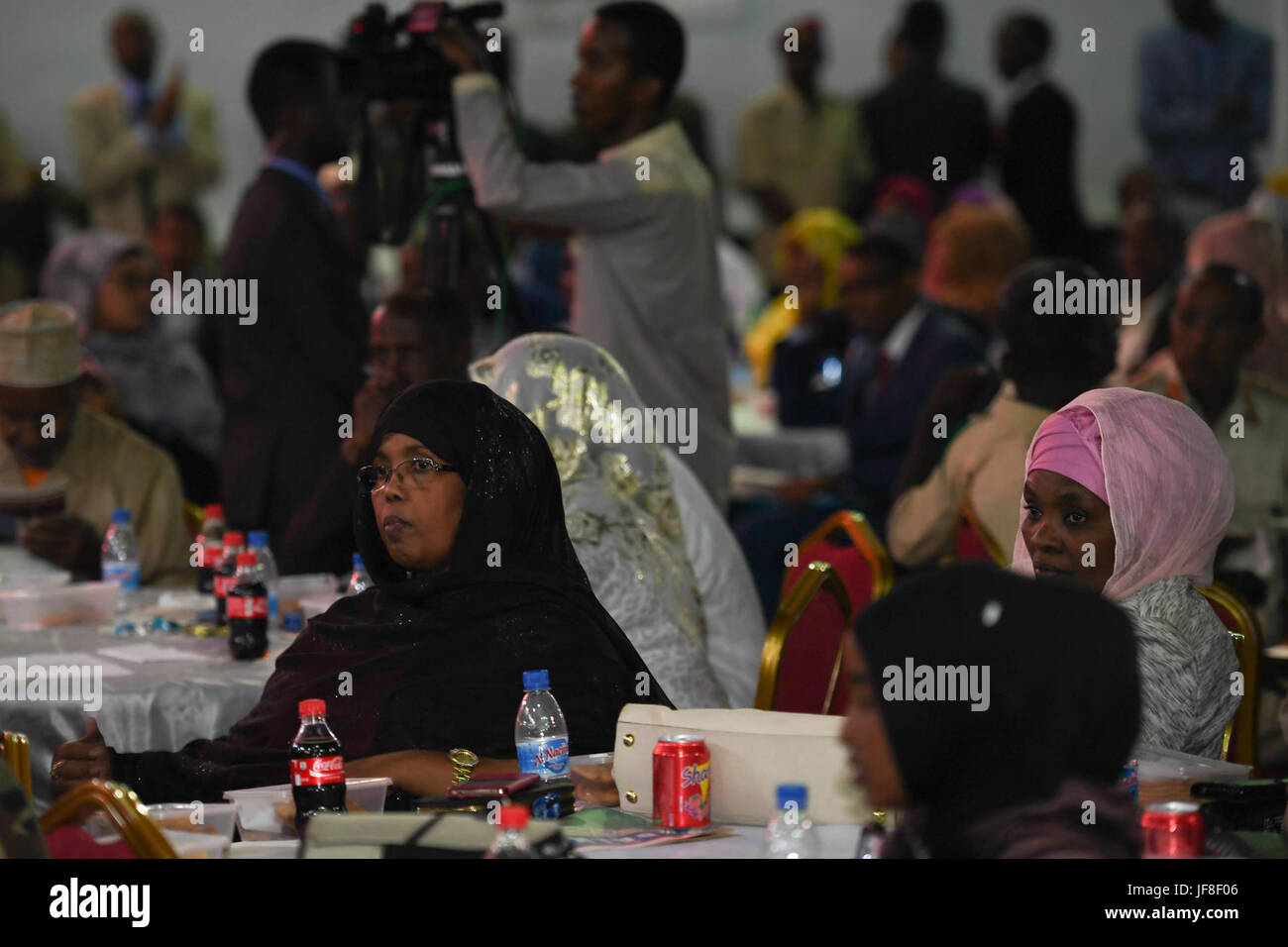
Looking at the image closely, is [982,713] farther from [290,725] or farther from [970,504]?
[970,504]

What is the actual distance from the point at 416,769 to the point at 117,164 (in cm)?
707

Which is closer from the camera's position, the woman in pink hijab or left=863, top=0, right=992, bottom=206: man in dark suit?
the woman in pink hijab

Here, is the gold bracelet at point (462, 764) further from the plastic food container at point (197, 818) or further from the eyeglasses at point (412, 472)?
the eyeglasses at point (412, 472)

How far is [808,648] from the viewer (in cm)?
338

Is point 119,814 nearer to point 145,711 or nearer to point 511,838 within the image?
point 511,838

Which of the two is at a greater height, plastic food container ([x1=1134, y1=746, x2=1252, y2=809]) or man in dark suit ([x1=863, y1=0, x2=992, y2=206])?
man in dark suit ([x1=863, y1=0, x2=992, y2=206])

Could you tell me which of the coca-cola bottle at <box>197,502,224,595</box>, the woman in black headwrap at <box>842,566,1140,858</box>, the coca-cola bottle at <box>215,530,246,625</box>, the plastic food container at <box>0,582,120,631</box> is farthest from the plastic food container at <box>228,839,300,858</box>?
the coca-cola bottle at <box>197,502,224,595</box>

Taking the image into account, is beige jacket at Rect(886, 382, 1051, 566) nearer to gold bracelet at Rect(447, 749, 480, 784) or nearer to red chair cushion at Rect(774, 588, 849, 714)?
red chair cushion at Rect(774, 588, 849, 714)

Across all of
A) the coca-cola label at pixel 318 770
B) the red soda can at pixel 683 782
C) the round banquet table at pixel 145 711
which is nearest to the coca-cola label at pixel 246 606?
the round banquet table at pixel 145 711

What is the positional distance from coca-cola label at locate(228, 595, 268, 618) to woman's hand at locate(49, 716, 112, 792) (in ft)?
2.21

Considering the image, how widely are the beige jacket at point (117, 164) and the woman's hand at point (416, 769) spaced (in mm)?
6916

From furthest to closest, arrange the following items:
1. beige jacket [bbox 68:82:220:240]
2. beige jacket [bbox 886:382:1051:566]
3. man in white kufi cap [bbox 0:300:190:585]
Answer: beige jacket [bbox 68:82:220:240] → man in white kufi cap [bbox 0:300:190:585] → beige jacket [bbox 886:382:1051:566]

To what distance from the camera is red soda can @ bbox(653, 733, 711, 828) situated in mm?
2260

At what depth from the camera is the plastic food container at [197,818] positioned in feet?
7.25
